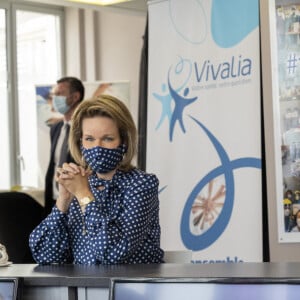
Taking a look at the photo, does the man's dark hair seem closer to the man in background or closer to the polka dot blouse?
the man in background

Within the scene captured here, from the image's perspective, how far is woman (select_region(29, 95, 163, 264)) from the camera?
256 cm

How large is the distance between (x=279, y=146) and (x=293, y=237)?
49 centimetres

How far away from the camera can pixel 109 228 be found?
2.52 metres

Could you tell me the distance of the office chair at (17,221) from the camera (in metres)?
4.23

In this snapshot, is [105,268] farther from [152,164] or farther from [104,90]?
[104,90]

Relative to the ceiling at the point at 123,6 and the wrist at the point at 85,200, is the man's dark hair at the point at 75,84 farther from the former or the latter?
the wrist at the point at 85,200

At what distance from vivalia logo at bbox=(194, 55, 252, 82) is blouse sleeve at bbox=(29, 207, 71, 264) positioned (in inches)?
85.4

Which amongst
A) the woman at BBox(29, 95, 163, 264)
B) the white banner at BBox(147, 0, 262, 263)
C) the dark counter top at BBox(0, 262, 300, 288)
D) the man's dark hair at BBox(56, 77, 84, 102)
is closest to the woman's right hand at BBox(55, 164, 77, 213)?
the woman at BBox(29, 95, 163, 264)

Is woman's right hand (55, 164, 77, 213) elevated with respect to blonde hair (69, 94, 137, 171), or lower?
lower

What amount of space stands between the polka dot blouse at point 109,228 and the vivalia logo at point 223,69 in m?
2.07

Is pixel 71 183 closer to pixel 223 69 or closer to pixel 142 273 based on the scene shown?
pixel 142 273

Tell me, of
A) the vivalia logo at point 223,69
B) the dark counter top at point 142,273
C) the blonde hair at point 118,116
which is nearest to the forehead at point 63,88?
the vivalia logo at point 223,69

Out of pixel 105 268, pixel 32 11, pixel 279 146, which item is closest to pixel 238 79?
pixel 279 146

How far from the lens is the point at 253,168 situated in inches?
176
